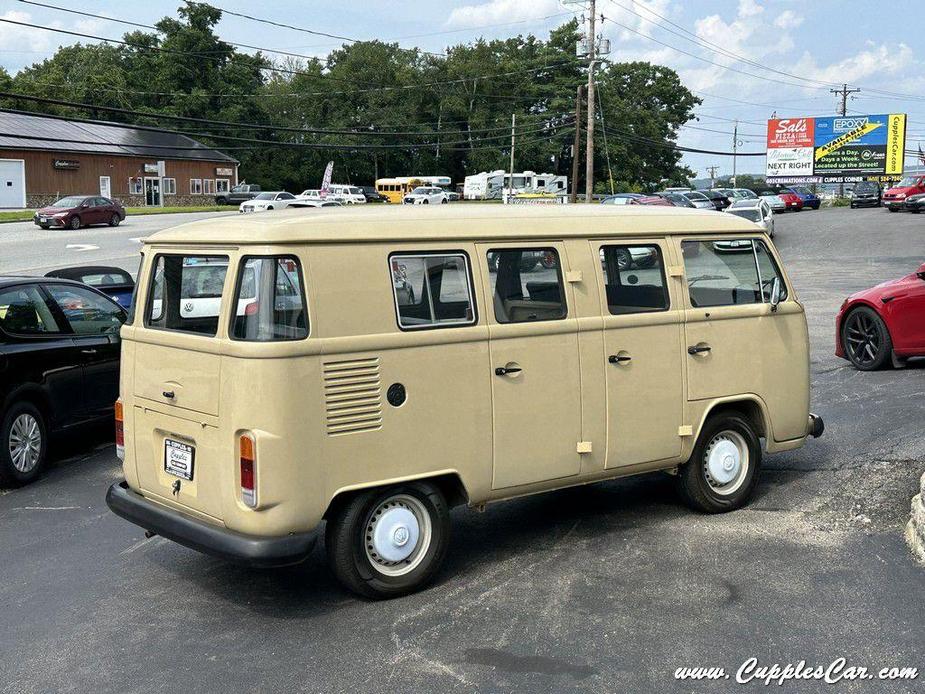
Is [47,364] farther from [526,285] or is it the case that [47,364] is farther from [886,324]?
[886,324]

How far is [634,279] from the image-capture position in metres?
6.46

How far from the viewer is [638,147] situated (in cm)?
9944

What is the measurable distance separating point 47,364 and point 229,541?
4.26 m

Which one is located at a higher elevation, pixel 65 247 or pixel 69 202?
pixel 69 202

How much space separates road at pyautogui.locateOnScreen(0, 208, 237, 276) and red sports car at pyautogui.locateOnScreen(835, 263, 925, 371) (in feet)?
67.2

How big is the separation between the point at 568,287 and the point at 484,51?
327ft

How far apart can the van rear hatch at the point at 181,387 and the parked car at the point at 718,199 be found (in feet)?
153

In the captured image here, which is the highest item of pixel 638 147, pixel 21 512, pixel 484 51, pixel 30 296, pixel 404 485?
pixel 484 51

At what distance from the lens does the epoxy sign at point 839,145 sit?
74125 millimetres

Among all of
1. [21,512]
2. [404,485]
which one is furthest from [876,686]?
[21,512]

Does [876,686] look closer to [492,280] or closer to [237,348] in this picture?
[492,280]

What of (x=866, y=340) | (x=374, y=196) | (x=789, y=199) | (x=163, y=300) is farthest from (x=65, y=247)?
(x=374, y=196)

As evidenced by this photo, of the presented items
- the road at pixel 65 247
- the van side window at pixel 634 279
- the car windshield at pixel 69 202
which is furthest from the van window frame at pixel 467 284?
the car windshield at pixel 69 202

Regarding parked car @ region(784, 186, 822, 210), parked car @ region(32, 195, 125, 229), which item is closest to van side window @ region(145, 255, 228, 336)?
parked car @ region(32, 195, 125, 229)
